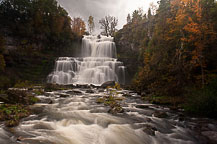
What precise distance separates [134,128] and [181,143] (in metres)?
1.63

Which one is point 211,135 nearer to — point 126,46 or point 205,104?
point 205,104

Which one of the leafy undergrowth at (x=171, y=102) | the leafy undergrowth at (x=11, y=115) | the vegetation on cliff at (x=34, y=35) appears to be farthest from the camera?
the vegetation on cliff at (x=34, y=35)

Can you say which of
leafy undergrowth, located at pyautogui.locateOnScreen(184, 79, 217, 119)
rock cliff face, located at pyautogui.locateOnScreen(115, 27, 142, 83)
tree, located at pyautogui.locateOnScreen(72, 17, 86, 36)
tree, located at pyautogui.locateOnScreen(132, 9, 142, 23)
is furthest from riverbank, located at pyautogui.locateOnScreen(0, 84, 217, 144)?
tree, located at pyautogui.locateOnScreen(72, 17, 86, 36)

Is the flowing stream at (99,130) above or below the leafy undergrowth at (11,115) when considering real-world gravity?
below

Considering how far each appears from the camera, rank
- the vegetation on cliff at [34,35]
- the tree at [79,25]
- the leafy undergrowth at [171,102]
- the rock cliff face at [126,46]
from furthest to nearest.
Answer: the tree at [79,25] → the rock cliff face at [126,46] → the vegetation on cliff at [34,35] → the leafy undergrowth at [171,102]

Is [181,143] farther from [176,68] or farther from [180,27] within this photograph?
[180,27]

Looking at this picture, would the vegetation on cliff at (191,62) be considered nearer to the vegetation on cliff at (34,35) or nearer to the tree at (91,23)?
the vegetation on cliff at (34,35)


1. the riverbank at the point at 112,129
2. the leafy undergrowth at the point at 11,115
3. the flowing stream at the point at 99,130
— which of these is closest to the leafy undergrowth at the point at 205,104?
the riverbank at the point at 112,129

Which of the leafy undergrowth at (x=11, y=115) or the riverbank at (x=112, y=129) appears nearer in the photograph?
the riverbank at (x=112, y=129)

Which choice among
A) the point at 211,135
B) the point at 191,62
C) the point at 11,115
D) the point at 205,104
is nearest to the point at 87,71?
the point at 191,62

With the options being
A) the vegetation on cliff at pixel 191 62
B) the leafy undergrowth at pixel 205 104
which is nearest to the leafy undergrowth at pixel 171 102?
the vegetation on cliff at pixel 191 62

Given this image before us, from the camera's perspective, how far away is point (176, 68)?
988cm

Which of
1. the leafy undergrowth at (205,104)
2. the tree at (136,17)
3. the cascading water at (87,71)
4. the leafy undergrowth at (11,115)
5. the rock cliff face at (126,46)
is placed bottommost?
the leafy undergrowth at (11,115)

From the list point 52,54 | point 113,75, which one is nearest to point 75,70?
point 113,75
